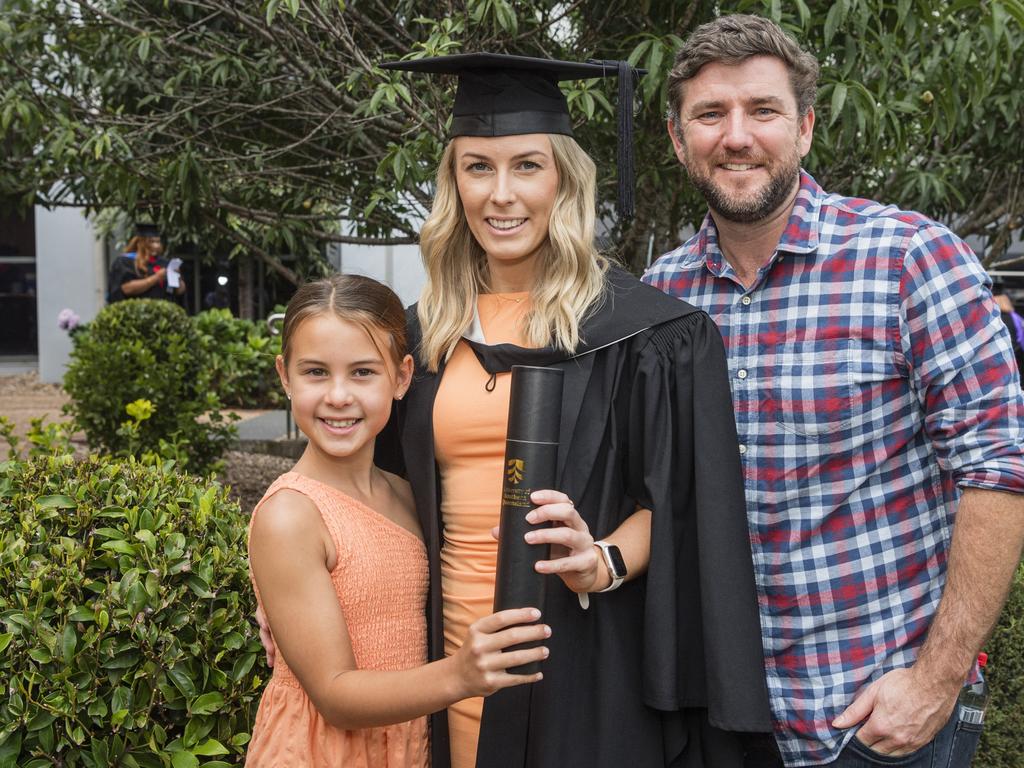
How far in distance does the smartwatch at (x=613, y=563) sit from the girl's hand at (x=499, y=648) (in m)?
0.35

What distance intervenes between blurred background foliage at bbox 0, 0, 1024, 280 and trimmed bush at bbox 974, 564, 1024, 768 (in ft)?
5.34

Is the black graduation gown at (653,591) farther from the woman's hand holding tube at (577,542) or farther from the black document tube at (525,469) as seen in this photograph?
the black document tube at (525,469)

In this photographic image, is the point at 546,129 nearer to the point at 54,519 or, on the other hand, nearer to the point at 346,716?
the point at 346,716

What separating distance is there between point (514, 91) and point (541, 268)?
38cm

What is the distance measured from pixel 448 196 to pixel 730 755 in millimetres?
1322

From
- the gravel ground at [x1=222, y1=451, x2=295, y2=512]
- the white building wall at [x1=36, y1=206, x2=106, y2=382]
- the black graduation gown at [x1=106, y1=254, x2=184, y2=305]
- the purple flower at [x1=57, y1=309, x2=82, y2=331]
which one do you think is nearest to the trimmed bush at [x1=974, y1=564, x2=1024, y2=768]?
the gravel ground at [x1=222, y1=451, x2=295, y2=512]

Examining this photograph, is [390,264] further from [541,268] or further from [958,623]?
[958,623]

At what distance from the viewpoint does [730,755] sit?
6.50ft

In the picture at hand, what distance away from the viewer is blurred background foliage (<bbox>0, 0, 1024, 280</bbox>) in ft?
10.9

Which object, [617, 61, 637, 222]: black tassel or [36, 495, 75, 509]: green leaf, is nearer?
[617, 61, 637, 222]: black tassel

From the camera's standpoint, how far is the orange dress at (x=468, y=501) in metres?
2.09

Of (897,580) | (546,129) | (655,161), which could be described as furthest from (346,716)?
(655,161)

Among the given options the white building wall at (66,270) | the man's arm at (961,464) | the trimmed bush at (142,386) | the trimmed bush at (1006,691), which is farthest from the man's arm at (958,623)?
the white building wall at (66,270)

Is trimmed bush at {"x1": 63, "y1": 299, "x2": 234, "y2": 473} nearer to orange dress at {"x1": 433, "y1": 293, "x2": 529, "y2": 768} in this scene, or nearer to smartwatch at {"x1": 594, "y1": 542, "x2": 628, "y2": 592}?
orange dress at {"x1": 433, "y1": 293, "x2": 529, "y2": 768}
